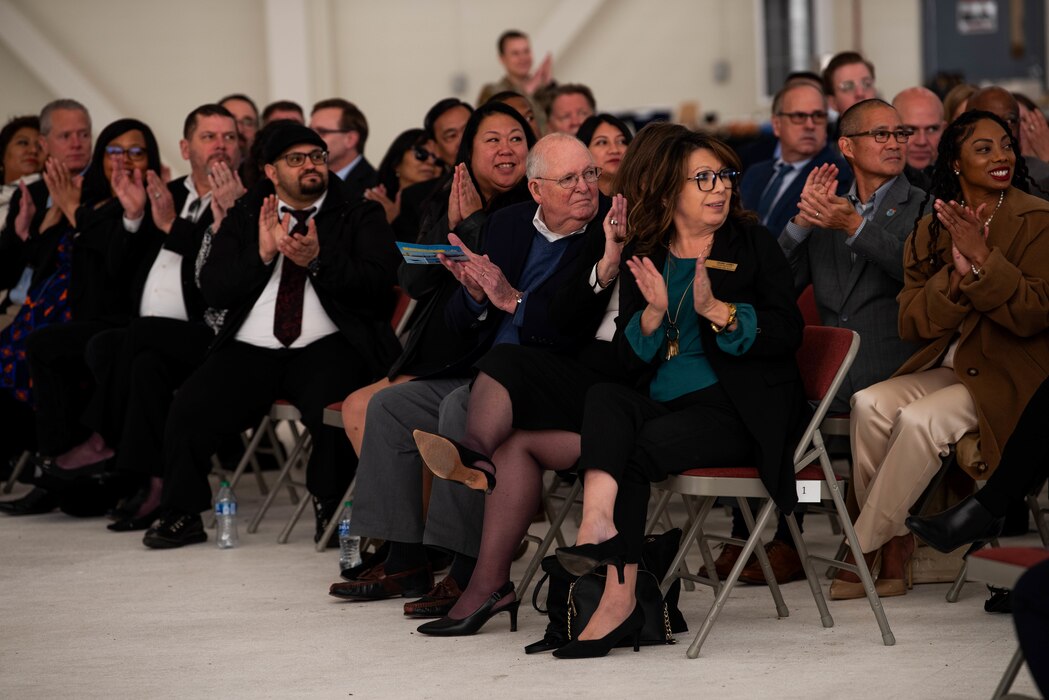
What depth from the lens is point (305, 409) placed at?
17.5ft

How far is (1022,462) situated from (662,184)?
1.22 m

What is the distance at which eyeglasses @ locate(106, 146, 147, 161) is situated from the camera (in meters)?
6.32

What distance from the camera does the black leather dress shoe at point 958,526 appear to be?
3785 mm

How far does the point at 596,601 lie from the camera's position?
3.82 meters

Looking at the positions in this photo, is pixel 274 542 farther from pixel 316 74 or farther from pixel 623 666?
pixel 316 74

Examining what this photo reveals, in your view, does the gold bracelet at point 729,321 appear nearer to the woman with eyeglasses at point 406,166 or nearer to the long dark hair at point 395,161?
the woman with eyeglasses at point 406,166

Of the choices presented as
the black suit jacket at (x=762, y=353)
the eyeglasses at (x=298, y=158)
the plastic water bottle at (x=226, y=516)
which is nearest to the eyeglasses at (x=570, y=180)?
the black suit jacket at (x=762, y=353)

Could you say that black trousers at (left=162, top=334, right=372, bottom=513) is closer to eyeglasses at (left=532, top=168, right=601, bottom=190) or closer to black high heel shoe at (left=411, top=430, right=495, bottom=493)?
eyeglasses at (left=532, top=168, right=601, bottom=190)

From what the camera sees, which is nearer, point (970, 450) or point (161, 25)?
point (970, 450)

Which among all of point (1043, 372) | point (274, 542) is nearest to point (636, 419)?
point (1043, 372)

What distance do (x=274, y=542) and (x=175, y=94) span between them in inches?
286

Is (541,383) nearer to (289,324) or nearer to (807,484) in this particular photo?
(807,484)

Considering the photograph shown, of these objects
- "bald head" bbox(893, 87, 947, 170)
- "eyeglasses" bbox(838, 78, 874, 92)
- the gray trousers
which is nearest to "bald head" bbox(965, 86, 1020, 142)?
"bald head" bbox(893, 87, 947, 170)

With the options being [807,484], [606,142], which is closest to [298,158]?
[606,142]
